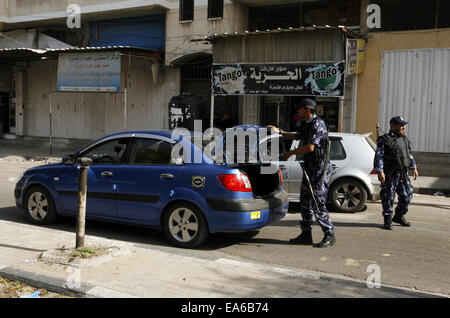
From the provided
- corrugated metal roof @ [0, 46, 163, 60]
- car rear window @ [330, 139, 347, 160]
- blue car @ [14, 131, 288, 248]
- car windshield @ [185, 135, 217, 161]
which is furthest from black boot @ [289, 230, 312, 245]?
corrugated metal roof @ [0, 46, 163, 60]

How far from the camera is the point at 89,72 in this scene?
667 inches

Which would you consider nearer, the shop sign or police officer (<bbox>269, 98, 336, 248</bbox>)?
police officer (<bbox>269, 98, 336, 248</bbox>)

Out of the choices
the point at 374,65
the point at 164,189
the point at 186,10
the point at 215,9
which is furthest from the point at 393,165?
the point at 186,10

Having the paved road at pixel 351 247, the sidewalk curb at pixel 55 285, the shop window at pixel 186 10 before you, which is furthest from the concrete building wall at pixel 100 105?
the sidewalk curb at pixel 55 285

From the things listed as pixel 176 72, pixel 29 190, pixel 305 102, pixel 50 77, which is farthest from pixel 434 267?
pixel 50 77

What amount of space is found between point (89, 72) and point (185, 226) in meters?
12.6

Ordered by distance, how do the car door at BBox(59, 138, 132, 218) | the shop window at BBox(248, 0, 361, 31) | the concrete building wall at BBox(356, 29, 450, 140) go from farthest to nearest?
the shop window at BBox(248, 0, 361, 31) < the concrete building wall at BBox(356, 29, 450, 140) < the car door at BBox(59, 138, 132, 218)

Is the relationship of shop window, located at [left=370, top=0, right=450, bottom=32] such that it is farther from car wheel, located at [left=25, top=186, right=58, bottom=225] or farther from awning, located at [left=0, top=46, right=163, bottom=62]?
car wheel, located at [left=25, top=186, right=58, bottom=225]

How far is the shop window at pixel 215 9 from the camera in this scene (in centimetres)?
1642

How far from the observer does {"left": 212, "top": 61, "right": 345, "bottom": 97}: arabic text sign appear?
12.5 m

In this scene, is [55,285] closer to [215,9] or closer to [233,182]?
[233,182]

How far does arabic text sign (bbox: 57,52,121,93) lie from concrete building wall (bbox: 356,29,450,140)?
832cm

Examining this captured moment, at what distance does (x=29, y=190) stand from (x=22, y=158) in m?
11.6

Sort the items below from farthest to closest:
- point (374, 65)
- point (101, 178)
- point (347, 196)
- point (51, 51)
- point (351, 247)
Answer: point (51, 51) → point (374, 65) → point (347, 196) → point (101, 178) → point (351, 247)
